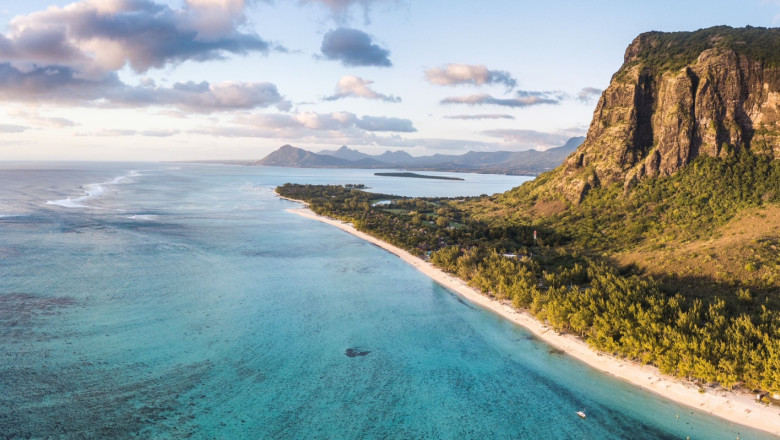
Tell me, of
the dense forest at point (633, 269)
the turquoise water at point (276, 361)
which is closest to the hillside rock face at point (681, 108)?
the dense forest at point (633, 269)

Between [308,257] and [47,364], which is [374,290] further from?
[47,364]

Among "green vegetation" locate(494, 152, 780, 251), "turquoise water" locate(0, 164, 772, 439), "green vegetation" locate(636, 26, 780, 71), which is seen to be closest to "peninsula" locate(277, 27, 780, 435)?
"green vegetation" locate(494, 152, 780, 251)

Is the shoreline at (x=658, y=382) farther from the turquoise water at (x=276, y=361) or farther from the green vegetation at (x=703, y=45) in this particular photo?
the green vegetation at (x=703, y=45)

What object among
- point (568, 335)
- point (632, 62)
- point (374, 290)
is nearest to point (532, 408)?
point (568, 335)

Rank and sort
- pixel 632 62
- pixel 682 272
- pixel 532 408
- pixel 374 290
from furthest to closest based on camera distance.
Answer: pixel 632 62
pixel 374 290
pixel 682 272
pixel 532 408

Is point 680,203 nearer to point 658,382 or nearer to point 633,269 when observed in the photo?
point 633,269

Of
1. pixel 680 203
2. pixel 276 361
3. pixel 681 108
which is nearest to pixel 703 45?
pixel 681 108
